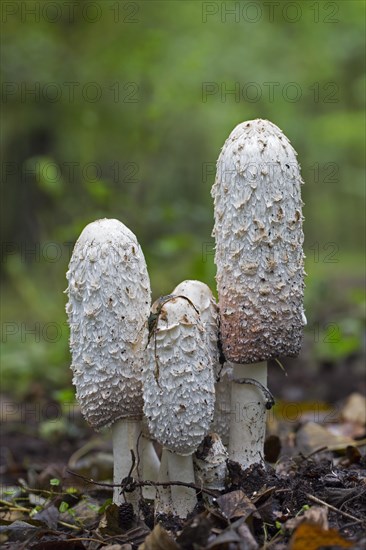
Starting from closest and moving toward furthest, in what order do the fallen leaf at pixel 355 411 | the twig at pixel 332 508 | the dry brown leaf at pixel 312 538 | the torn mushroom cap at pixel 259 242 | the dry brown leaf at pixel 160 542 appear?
the dry brown leaf at pixel 312 538
the dry brown leaf at pixel 160 542
the twig at pixel 332 508
the torn mushroom cap at pixel 259 242
the fallen leaf at pixel 355 411

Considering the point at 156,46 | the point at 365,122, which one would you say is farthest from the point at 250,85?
the point at 156,46

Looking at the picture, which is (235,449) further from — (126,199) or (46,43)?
(46,43)

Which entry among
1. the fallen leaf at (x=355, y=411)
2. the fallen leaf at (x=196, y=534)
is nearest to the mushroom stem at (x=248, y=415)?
the fallen leaf at (x=196, y=534)

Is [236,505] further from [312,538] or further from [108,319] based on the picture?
[108,319]

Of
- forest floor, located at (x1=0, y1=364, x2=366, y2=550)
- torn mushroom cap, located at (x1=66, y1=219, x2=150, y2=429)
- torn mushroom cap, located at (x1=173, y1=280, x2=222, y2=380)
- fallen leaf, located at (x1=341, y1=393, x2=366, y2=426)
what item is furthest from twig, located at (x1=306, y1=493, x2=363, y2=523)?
fallen leaf, located at (x1=341, y1=393, x2=366, y2=426)

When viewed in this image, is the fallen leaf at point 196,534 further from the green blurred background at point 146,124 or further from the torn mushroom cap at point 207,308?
the green blurred background at point 146,124

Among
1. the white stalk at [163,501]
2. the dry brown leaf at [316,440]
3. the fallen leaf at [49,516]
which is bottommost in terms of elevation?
the fallen leaf at [49,516]
